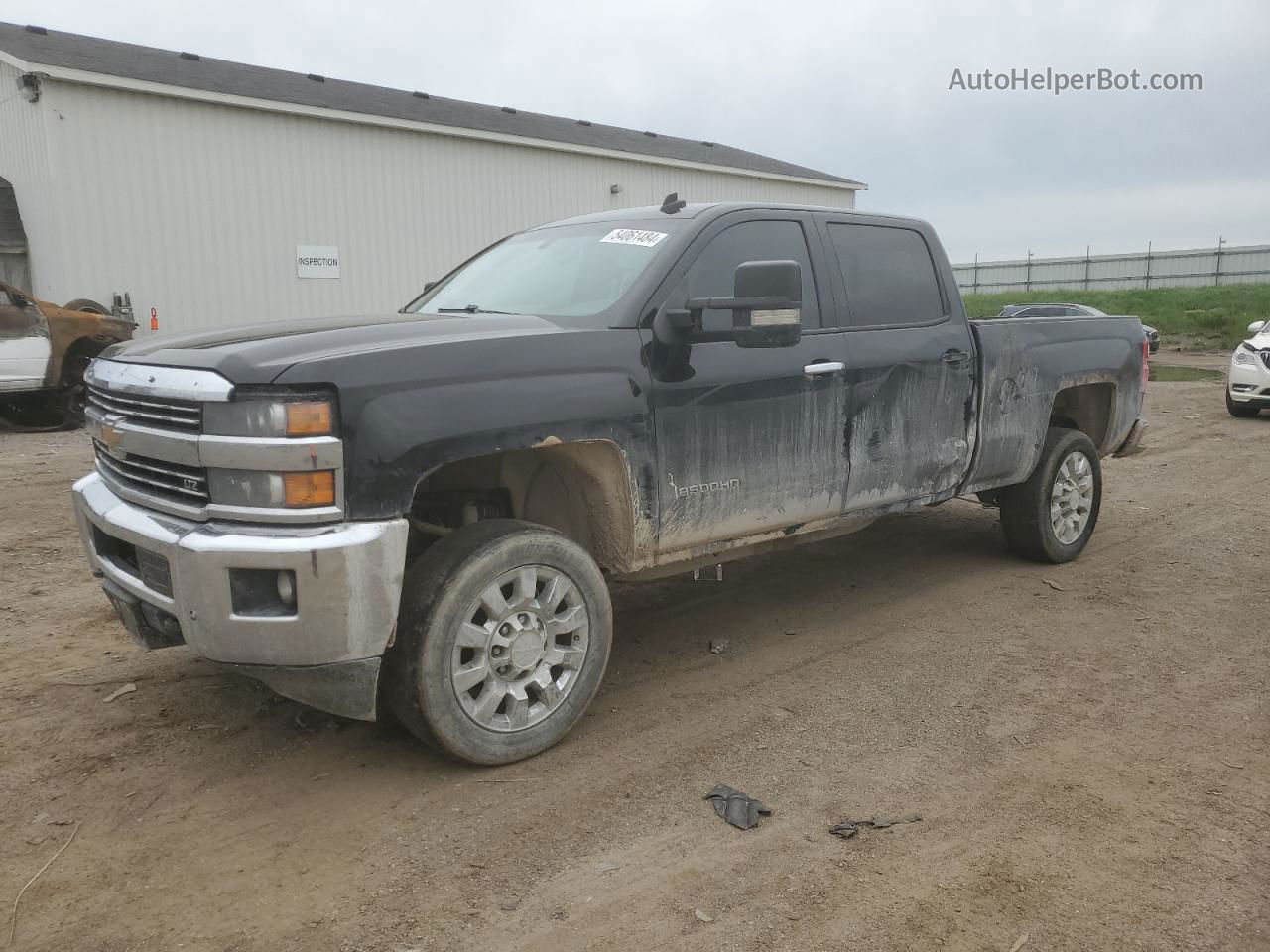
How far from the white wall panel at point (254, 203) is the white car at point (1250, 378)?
7699mm

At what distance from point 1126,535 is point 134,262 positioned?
44.6 ft

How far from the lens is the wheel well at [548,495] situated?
3580 mm

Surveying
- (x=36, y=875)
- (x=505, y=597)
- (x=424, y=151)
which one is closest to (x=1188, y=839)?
(x=505, y=597)

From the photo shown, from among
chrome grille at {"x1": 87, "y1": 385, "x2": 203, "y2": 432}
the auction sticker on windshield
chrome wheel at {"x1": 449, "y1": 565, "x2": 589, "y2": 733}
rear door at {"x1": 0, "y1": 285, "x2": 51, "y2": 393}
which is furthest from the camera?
rear door at {"x1": 0, "y1": 285, "x2": 51, "y2": 393}

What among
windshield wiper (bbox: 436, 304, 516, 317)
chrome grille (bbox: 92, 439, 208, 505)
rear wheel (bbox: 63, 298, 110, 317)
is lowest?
chrome grille (bbox: 92, 439, 208, 505)

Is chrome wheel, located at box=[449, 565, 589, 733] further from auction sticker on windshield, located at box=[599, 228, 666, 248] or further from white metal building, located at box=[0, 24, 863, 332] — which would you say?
white metal building, located at box=[0, 24, 863, 332]

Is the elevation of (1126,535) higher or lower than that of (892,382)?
lower

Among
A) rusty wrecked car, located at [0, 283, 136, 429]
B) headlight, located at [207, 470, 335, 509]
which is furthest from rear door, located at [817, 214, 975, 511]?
rusty wrecked car, located at [0, 283, 136, 429]

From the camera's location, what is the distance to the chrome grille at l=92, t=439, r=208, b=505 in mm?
2982

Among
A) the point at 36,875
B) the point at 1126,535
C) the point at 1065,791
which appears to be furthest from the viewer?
the point at 1126,535

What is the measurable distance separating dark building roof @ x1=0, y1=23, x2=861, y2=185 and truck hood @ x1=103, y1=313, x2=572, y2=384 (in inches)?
508

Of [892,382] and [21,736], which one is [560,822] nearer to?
[21,736]

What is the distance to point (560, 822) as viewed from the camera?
9.96 ft

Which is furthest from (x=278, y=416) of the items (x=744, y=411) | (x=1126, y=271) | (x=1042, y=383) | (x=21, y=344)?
(x=1126, y=271)
